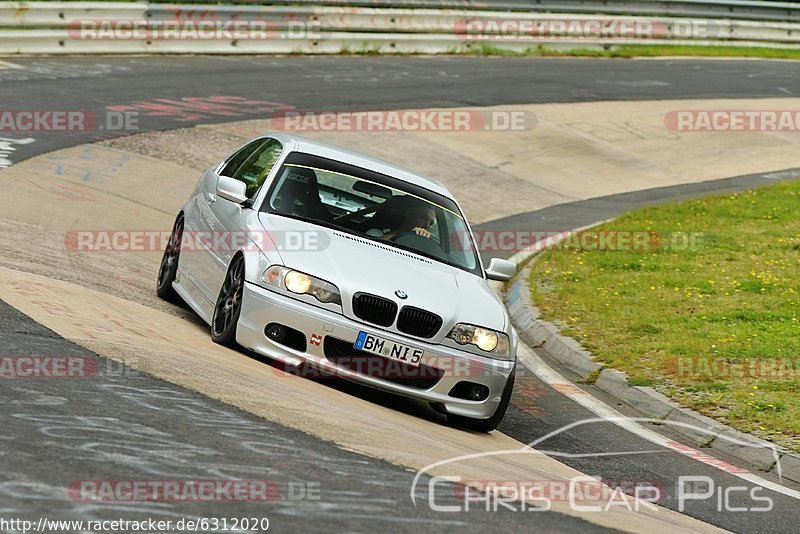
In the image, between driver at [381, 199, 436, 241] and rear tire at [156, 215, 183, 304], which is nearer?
driver at [381, 199, 436, 241]

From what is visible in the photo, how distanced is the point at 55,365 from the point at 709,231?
11201 millimetres

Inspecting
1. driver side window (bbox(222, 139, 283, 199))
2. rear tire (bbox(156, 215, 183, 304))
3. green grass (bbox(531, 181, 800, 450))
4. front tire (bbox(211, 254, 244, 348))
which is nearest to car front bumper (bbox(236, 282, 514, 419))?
front tire (bbox(211, 254, 244, 348))

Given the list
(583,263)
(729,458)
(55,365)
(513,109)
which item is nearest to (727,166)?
(513,109)

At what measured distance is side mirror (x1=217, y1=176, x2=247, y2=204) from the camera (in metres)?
9.14

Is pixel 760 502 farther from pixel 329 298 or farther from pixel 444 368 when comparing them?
pixel 329 298

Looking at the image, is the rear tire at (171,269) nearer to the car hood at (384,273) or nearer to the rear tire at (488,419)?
the car hood at (384,273)

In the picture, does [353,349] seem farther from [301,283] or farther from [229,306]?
[229,306]

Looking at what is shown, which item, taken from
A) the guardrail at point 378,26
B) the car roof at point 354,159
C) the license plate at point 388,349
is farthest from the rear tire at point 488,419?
the guardrail at point 378,26

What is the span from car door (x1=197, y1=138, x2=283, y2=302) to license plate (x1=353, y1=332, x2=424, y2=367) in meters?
1.39

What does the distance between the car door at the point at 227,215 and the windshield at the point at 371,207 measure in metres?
0.26

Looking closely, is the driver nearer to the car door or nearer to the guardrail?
the car door

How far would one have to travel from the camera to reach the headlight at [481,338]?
8.16 meters

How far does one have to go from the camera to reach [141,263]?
11773 mm

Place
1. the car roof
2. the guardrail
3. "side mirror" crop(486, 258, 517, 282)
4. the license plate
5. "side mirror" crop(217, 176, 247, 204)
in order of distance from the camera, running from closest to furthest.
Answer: the license plate, "side mirror" crop(217, 176, 247, 204), "side mirror" crop(486, 258, 517, 282), the car roof, the guardrail
